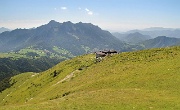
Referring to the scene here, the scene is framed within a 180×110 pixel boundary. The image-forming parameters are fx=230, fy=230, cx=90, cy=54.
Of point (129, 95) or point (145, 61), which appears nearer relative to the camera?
point (129, 95)

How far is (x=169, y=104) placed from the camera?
3619 centimetres

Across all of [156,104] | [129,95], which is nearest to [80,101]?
[129,95]

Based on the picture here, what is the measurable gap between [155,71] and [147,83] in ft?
28.9

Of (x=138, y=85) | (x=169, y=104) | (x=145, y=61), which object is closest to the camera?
(x=169, y=104)

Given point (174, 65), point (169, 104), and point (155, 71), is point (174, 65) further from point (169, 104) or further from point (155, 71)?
point (169, 104)

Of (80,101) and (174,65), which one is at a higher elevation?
(174,65)

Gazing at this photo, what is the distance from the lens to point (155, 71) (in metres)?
57.5

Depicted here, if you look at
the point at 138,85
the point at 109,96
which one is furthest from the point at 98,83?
the point at 109,96

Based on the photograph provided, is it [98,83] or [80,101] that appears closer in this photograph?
[80,101]

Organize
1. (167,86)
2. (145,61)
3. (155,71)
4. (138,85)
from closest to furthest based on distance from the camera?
(167,86)
(138,85)
(155,71)
(145,61)

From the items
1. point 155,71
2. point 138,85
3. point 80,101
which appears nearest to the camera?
point 80,101

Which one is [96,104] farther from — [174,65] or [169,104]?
[174,65]

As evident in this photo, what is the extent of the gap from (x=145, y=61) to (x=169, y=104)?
34275mm

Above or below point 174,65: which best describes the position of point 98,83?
below
